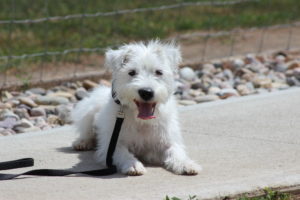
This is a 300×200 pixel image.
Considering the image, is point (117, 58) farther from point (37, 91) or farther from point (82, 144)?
point (37, 91)

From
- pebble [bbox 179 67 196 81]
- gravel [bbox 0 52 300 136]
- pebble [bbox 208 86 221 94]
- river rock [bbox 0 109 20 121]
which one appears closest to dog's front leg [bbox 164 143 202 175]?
gravel [bbox 0 52 300 136]

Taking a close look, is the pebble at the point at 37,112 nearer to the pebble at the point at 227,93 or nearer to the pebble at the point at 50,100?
the pebble at the point at 50,100

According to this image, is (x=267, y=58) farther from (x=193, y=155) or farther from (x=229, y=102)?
(x=193, y=155)

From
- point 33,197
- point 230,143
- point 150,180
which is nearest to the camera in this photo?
point 33,197

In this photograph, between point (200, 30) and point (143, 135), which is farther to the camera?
point (200, 30)

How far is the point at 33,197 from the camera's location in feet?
18.7

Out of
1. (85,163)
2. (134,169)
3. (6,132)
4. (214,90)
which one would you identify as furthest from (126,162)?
(214,90)

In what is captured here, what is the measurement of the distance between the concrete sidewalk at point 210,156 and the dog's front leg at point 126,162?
76mm

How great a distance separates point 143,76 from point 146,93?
0.75 feet

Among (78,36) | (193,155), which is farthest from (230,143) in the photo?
(78,36)

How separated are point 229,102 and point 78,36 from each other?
601 cm

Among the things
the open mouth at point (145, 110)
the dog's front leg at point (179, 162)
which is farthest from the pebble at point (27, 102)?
the open mouth at point (145, 110)

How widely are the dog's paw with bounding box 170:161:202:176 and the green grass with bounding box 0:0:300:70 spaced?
6043 millimetres

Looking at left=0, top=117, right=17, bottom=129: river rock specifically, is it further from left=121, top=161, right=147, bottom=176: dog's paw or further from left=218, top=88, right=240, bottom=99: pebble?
left=218, top=88, right=240, bottom=99: pebble
